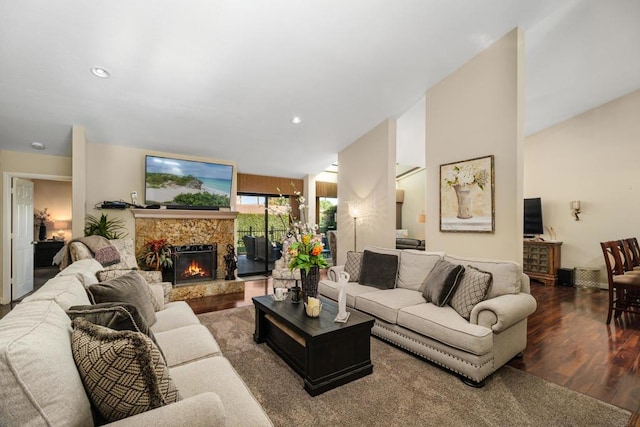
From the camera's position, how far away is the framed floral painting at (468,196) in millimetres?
3748

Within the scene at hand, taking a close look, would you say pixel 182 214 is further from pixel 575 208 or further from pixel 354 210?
pixel 575 208

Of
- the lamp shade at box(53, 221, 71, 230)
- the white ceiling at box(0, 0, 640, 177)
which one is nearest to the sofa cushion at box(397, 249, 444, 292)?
the white ceiling at box(0, 0, 640, 177)

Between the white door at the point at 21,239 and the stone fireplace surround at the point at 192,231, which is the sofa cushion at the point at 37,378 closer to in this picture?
the stone fireplace surround at the point at 192,231

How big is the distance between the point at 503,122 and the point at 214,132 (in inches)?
166

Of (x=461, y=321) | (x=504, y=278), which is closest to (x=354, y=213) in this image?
(x=504, y=278)

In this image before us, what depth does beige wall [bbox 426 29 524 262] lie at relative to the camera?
3469 mm

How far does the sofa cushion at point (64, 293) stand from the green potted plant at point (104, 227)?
3.10 metres

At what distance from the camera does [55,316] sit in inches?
47.9

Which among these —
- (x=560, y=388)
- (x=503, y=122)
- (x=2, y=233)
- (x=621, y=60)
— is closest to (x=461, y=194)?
(x=503, y=122)

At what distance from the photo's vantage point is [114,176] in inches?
190

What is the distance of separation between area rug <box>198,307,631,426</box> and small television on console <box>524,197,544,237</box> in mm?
4635

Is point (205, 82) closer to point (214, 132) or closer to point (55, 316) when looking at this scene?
point (214, 132)

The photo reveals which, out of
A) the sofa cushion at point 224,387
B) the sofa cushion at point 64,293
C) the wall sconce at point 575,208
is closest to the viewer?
the sofa cushion at point 224,387

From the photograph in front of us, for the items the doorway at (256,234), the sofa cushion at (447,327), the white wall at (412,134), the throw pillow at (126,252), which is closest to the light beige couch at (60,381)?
the sofa cushion at (447,327)
